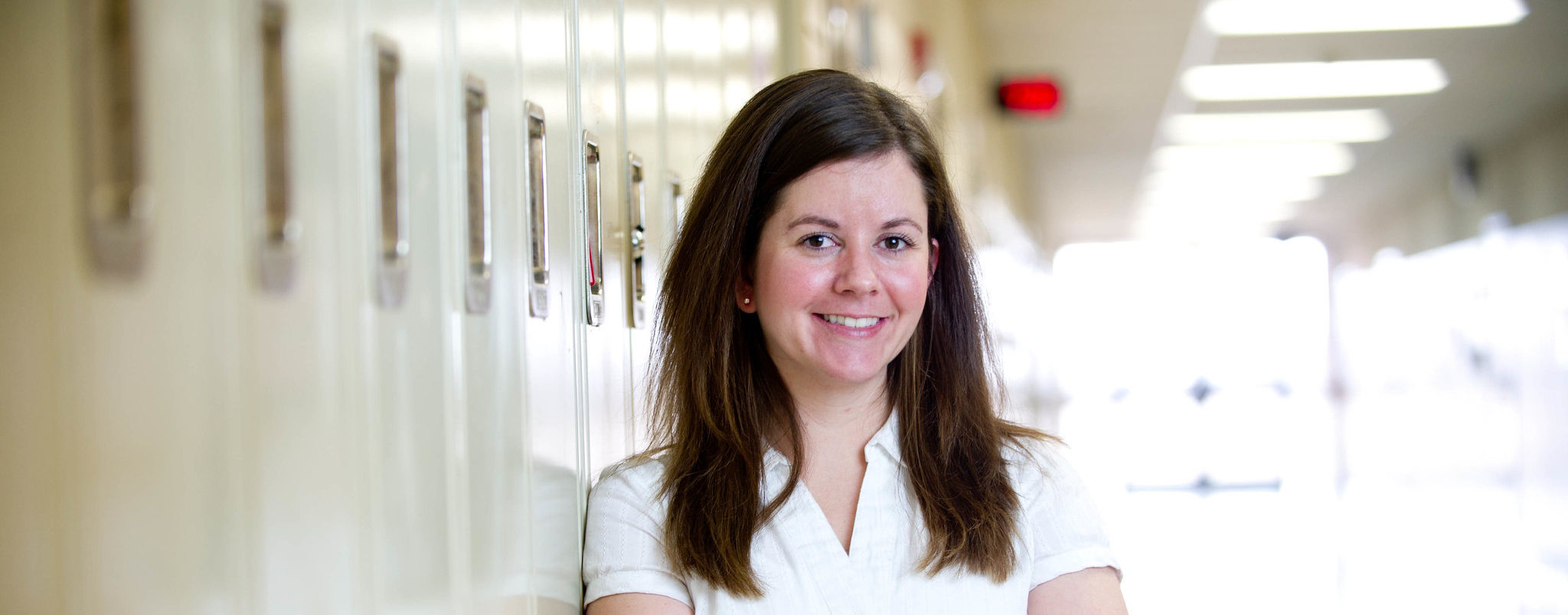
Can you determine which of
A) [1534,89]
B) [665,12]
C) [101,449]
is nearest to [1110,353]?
[1534,89]

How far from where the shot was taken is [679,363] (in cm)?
177

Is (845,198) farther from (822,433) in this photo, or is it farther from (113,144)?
(113,144)

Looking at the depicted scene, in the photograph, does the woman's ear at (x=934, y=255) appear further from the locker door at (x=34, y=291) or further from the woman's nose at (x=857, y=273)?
the locker door at (x=34, y=291)

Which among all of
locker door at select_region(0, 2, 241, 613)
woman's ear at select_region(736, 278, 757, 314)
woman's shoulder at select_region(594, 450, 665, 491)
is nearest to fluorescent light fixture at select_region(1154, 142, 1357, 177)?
woman's ear at select_region(736, 278, 757, 314)

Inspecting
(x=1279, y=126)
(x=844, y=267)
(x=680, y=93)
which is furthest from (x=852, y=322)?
(x=1279, y=126)

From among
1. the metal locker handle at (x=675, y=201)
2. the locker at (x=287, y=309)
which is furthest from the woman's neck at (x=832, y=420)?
the metal locker handle at (x=675, y=201)

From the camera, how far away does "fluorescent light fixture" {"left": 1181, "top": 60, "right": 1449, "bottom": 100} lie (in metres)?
8.10

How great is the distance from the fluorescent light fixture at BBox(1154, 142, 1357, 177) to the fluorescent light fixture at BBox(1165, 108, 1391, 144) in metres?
0.29

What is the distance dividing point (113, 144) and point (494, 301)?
1.88ft

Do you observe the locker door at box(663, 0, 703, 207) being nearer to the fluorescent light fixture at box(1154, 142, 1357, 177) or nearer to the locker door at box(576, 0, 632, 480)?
the locker door at box(576, 0, 632, 480)

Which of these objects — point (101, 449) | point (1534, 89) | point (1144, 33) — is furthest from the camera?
point (1534, 89)

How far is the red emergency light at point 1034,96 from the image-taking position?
329 inches

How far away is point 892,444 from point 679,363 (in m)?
0.31

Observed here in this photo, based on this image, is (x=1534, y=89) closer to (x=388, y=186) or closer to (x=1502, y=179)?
(x=1502, y=179)
